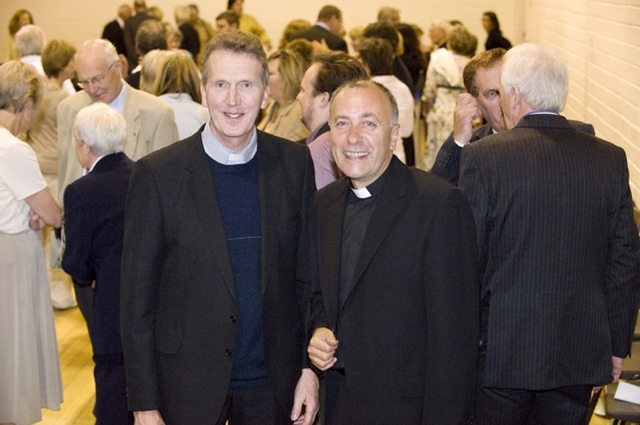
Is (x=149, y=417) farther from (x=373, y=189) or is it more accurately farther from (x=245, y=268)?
(x=373, y=189)

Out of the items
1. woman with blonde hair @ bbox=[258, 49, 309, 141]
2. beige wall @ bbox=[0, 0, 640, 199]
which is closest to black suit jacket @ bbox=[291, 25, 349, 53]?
beige wall @ bbox=[0, 0, 640, 199]

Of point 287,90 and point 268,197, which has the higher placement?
point 268,197

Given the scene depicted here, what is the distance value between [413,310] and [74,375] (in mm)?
3571

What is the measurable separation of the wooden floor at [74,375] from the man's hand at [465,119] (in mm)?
1850

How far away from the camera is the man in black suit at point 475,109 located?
13.0 ft

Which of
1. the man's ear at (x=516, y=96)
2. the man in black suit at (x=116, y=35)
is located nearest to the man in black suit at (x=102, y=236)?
the man's ear at (x=516, y=96)

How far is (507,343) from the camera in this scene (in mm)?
3189

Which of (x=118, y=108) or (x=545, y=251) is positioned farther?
(x=118, y=108)

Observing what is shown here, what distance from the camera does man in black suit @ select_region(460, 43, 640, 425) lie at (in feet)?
10.3

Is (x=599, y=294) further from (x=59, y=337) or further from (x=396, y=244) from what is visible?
(x=59, y=337)

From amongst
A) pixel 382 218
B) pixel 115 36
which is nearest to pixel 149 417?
pixel 382 218

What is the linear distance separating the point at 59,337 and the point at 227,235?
155 inches

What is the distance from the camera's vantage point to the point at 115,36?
12.9 m

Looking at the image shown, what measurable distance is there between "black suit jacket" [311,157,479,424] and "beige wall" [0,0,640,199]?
9.21 ft
